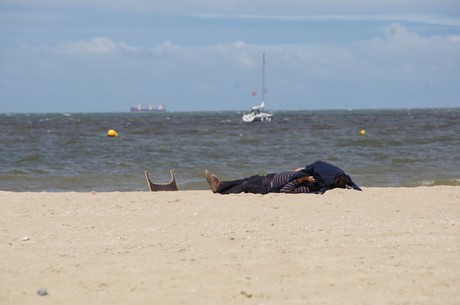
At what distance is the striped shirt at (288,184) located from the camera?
11.3 metres

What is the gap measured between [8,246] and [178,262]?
1.98m

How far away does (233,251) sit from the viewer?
7.06m

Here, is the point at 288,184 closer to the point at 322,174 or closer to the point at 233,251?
the point at 322,174

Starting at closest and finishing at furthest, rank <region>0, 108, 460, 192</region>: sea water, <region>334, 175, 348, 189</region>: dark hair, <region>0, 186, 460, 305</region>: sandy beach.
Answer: <region>0, 186, 460, 305</region>: sandy beach, <region>334, 175, 348, 189</region>: dark hair, <region>0, 108, 460, 192</region>: sea water

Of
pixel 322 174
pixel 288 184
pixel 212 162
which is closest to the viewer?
pixel 288 184

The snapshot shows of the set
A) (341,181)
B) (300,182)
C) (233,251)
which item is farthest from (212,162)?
(233,251)

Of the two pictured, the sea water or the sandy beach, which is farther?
the sea water

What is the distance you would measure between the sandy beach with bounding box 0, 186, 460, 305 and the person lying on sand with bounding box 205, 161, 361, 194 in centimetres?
54

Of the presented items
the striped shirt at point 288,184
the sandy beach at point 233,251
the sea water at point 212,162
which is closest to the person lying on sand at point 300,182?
the striped shirt at point 288,184

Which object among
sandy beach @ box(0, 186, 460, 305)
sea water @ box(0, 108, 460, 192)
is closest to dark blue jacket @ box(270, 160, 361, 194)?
sandy beach @ box(0, 186, 460, 305)

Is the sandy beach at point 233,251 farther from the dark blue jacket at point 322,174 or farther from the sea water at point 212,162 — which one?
the sea water at point 212,162

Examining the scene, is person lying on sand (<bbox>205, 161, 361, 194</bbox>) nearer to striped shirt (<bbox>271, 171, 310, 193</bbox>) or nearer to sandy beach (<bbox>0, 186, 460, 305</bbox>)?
striped shirt (<bbox>271, 171, 310, 193</bbox>)

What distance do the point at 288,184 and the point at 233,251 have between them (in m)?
4.38

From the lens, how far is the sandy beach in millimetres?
5711
